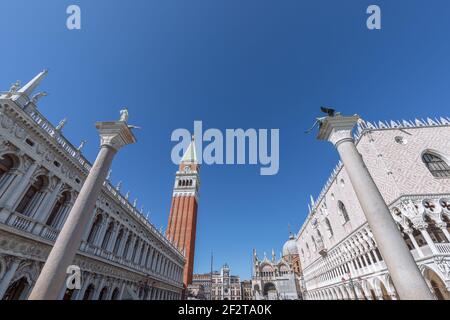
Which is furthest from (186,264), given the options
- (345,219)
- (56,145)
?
(56,145)

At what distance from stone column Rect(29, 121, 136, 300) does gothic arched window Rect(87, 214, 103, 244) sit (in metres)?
13.4

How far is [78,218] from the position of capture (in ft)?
18.0

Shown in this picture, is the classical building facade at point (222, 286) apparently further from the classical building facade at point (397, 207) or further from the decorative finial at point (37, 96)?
the decorative finial at point (37, 96)

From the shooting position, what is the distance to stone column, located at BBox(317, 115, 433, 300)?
4.57 m

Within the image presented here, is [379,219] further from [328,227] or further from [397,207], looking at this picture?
[328,227]

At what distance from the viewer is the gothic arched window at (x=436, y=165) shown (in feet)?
63.4

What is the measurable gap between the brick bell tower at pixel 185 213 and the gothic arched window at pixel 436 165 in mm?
41424

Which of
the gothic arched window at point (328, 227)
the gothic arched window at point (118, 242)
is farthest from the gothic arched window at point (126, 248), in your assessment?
the gothic arched window at point (328, 227)

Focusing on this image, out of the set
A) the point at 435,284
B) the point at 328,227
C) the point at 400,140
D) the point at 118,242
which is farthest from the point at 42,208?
the point at 328,227

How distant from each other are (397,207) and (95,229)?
84.6 ft

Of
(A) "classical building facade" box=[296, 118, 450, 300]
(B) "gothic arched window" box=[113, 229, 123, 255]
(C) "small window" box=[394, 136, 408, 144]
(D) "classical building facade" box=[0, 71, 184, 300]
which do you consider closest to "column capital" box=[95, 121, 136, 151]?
(D) "classical building facade" box=[0, 71, 184, 300]

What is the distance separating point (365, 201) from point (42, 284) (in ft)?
26.5

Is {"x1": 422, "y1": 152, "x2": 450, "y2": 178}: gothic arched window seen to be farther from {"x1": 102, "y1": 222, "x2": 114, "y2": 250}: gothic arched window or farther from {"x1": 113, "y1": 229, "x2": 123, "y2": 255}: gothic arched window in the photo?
{"x1": 113, "y1": 229, "x2": 123, "y2": 255}: gothic arched window
